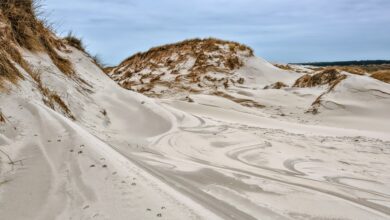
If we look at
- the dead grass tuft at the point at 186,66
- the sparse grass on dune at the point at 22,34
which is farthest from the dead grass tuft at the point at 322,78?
the sparse grass on dune at the point at 22,34

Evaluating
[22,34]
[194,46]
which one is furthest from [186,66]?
[22,34]

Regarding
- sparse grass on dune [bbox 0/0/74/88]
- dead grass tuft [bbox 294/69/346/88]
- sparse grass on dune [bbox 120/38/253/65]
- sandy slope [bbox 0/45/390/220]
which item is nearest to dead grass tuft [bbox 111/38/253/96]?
sparse grass on dune [bbox 120/38/253/65]

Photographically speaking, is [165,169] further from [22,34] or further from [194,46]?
[194,46]

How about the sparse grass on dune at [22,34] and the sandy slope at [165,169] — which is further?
the sparse grass on dune at [22,34]

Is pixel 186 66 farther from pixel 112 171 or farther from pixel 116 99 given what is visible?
pixel 112 171

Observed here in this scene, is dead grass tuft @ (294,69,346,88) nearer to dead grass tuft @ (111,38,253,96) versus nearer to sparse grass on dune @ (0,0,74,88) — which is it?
dead grass tuft @ (111,38,253,96)

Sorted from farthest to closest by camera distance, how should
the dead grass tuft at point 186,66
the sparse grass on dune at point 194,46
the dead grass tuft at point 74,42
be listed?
1. the sparse grass on dune at point 194,46
2. the dead grass tuft at point 186,66
3. the dead grass tuft at point 74,42

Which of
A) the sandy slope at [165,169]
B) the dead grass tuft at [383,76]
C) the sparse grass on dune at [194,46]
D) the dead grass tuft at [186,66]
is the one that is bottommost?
the sandy slope at [165,169]

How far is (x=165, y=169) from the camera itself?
8.89ft

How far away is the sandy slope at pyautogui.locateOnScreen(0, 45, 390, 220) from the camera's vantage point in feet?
5.88

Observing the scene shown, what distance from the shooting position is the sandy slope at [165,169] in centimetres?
179

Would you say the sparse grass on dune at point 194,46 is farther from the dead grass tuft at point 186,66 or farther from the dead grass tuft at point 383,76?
the dead grass tuft at point 383,76

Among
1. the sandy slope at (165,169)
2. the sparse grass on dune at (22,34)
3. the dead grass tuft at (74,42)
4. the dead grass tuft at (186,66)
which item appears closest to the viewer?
the sandy slope at (165,169)

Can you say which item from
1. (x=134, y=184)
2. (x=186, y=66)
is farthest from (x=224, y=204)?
(x=186, y=66)
